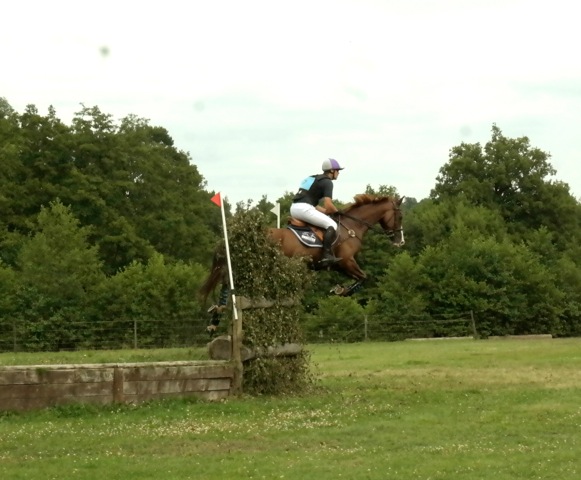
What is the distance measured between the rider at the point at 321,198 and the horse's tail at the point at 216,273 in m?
1.71

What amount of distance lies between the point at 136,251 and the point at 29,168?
25.1ft

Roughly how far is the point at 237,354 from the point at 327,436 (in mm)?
3519

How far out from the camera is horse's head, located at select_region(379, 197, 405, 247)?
19.0m

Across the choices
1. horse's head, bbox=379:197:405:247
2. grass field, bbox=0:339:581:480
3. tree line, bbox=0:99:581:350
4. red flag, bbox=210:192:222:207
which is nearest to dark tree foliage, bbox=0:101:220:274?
tree line, bbox=0:99:581:350

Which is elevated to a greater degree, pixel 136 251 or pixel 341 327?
pixel 136 251

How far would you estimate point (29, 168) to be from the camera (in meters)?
59.2

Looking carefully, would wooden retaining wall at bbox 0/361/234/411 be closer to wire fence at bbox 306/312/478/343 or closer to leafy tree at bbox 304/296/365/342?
wire fence at bbox 306/312/478/343

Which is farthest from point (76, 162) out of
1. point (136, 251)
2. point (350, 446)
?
point (350, 446)

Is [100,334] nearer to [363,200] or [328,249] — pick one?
[363,200]

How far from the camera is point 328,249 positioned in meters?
17.4

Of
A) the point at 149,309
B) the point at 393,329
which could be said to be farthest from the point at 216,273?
the point at 393,329

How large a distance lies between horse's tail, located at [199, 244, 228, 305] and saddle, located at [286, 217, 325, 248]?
1544 mm

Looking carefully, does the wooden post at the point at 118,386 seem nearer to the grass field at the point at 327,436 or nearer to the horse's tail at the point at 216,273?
the grass field at the point at 327,436

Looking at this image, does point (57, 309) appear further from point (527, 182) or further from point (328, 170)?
point (527, 182)
